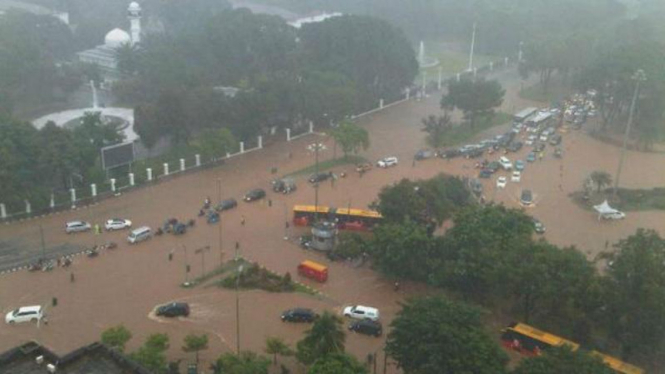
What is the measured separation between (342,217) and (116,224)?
11.2 m

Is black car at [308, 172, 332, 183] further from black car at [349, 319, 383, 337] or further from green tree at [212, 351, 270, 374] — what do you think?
green tree at [212, 351, 270, 374]

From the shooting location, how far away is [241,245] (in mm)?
33781

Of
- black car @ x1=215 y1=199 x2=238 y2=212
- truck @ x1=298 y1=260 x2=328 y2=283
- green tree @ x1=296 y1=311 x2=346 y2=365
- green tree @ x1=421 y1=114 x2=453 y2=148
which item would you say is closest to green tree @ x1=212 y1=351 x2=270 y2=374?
green tree @ x1=296 y1=311 x2=346 y2=365

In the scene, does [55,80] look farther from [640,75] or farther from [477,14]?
[477,14]

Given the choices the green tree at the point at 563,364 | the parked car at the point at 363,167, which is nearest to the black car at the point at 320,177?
the parked car at the point at 363,167

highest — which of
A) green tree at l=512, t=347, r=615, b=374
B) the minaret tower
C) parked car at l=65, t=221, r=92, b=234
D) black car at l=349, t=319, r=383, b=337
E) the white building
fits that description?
the minaret tower

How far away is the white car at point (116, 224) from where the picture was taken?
115ft

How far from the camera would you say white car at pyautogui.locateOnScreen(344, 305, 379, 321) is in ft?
89.6

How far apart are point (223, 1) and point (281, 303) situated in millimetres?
71868

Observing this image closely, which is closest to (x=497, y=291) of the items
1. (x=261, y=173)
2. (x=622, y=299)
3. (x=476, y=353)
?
(x=622, y=299)

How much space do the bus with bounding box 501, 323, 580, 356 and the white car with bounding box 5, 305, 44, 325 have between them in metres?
17.4

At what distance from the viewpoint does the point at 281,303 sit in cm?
2855

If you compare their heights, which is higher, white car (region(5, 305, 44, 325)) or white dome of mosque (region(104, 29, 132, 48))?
white dome of mosque (region(104, 29, 132, 48))

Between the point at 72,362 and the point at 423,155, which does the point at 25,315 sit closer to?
the point at 72,362
